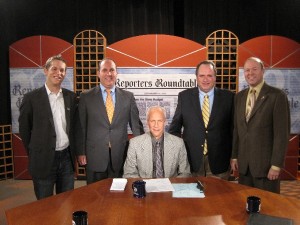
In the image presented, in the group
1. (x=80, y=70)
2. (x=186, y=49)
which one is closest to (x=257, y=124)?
(x=186, y=49)

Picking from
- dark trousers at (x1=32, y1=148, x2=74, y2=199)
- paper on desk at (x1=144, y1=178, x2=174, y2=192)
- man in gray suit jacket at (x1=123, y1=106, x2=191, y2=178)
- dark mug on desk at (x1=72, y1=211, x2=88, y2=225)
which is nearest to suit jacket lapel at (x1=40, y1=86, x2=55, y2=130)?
dark trousers at (x1=32, y1=148, x2=74, y2=199)

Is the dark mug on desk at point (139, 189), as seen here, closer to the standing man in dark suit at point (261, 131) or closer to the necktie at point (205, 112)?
the necktie at point (205, 112)

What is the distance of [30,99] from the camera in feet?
9.73

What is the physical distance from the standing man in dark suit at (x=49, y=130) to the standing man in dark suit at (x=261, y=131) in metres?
1.45

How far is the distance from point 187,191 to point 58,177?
1.32 metres

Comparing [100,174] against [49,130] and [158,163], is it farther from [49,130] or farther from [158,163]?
[158,163]

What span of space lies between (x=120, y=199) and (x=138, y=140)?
2.23 ft

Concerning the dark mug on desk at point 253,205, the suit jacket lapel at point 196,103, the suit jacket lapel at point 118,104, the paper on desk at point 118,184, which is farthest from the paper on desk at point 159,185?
the suit jacket lapel at point 118,104

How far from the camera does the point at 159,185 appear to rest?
93.0 inches

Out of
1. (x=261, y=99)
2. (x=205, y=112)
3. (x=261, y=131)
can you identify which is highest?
(x=261, y=99)

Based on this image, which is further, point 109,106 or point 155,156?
point 109,106

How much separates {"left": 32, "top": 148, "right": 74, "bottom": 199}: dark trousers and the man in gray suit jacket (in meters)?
0.64

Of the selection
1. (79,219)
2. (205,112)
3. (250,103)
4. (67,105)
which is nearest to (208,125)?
(205,112)

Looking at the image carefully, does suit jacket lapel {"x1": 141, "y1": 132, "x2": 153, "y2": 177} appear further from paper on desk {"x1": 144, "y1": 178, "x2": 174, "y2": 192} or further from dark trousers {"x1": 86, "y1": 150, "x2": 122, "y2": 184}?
dark trousers {"x1": 86, "y1": 150, "x2": 122, "y2": 184}
